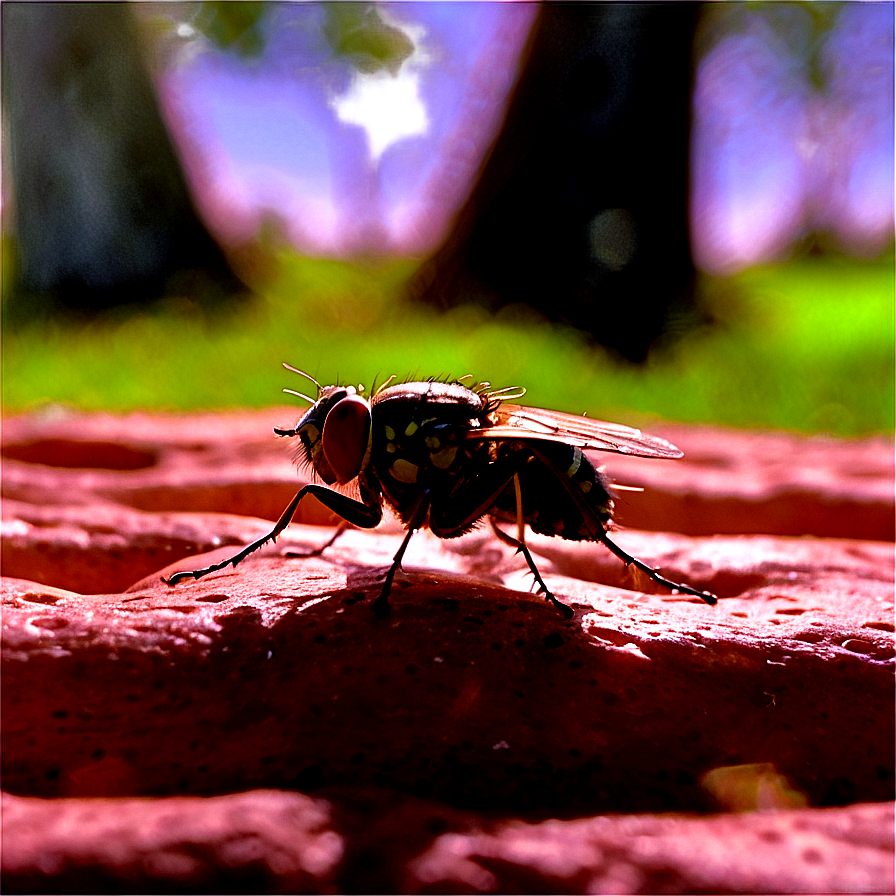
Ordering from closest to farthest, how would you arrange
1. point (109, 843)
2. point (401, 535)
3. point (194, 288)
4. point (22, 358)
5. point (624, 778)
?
point (109, 843), point (624, 778), point (401, 535), point (22, 358), point (194, 288)

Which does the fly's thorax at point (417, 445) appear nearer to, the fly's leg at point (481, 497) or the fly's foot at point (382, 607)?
the fly's leg at point (481, 497)

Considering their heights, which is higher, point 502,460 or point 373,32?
point 373,32

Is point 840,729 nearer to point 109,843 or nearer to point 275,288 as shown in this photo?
point 109,843

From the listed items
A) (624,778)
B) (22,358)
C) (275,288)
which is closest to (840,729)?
(624,778)

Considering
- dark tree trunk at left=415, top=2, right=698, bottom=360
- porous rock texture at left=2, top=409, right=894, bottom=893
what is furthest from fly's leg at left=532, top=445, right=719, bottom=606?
dark tree trunk at left=415, top=2, right=698, bottom=360

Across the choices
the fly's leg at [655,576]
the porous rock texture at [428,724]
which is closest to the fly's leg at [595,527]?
the fly's leg at [655,576]

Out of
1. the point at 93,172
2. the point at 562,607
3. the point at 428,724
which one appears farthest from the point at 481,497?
the point at 93,172

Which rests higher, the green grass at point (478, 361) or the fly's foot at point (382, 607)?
the green grass at point (478, 361)
